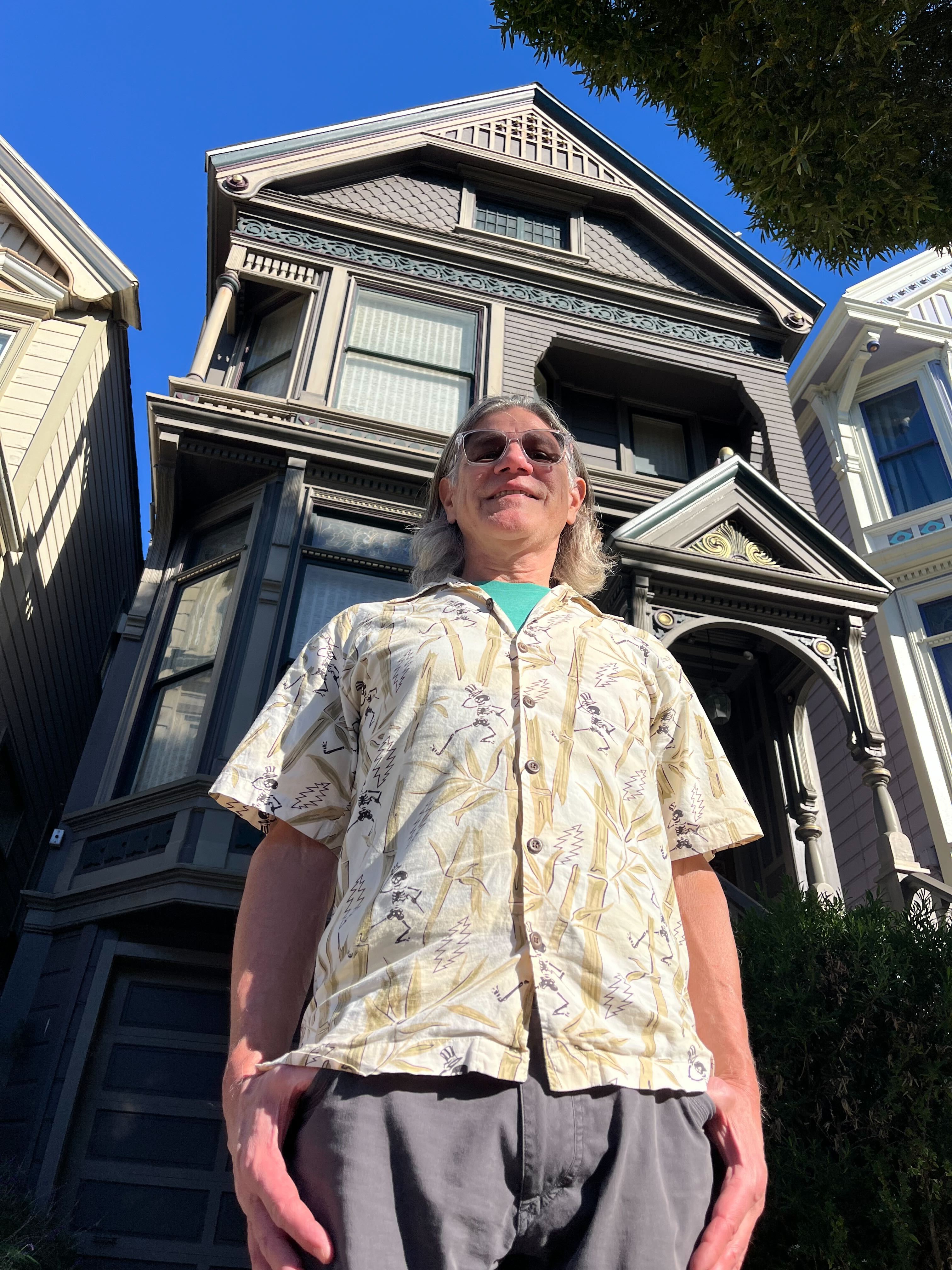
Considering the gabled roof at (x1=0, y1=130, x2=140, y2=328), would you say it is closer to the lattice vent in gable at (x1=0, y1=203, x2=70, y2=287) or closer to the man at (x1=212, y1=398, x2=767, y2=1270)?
the lattice vent in gable at (x1=0, y1=203, x2=70, y2=287)

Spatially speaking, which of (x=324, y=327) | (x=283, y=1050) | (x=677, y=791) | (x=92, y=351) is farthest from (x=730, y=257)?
(x=283, y=1050)

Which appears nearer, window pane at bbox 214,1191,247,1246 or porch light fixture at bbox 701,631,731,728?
window pane at bbox 214,1191,247,1246

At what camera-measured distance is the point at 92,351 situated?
11352mm

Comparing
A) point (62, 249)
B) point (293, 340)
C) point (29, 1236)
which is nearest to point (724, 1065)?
point (29, 1236)

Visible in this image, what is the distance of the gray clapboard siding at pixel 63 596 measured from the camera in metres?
10.3

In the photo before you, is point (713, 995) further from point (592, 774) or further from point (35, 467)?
point (35, 467)

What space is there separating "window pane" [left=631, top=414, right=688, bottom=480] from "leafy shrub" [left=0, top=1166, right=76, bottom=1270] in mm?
8520

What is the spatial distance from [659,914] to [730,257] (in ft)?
40.0

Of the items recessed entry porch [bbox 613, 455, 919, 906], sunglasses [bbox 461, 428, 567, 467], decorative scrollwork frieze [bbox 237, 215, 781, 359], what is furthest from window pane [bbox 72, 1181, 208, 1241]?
decorative scrollwork frieze [bbox 237, 215, 781, 359]

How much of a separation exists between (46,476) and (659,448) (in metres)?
6.63

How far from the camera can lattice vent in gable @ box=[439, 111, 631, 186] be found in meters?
12.9

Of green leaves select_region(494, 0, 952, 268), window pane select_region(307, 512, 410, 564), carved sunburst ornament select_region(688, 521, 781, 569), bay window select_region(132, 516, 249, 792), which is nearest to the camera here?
green leaves select_region(494, 0, 952, 268)

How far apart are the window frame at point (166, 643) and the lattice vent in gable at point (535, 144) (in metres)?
6.51

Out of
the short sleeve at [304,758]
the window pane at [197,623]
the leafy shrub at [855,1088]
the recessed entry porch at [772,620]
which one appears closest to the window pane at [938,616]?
the recessed entry porch at [772,620]
